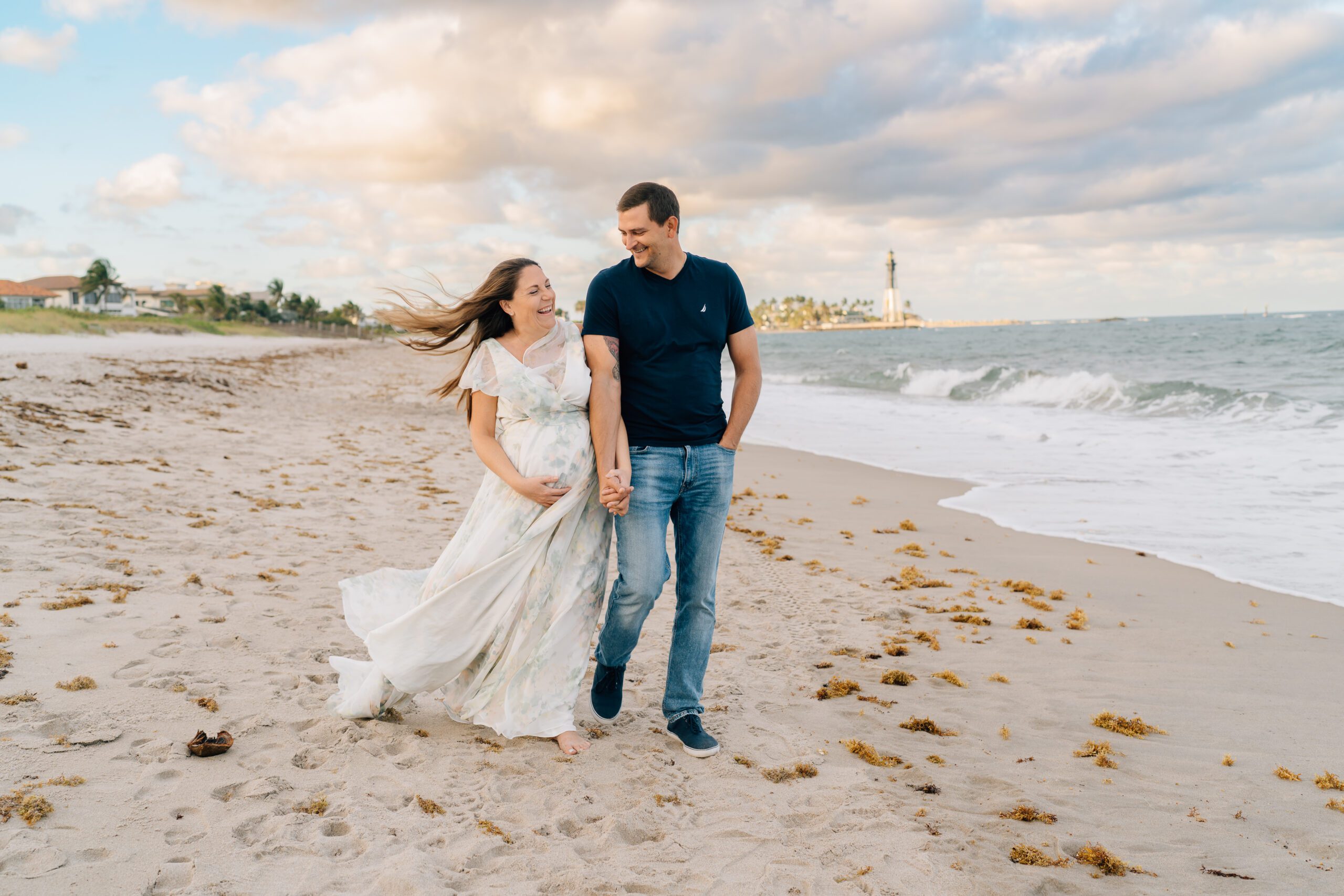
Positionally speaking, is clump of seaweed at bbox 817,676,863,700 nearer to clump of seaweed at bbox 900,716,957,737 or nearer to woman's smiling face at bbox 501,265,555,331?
clump of seaweed at bbox 900,716,957,737

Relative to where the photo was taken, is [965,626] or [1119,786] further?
[965,626]

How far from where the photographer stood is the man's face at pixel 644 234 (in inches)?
127

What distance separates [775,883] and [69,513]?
585cm

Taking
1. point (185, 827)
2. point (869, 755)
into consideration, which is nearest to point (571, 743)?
point (869, 755)

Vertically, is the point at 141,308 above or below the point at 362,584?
above

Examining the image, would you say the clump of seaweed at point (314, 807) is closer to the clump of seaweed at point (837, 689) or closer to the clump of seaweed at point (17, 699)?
the clump of seaweed at point (17, 699)

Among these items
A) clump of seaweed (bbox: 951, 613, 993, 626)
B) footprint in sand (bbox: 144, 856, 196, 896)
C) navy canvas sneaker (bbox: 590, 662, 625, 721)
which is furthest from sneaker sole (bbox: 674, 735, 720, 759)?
clump of seaweed (bbox: 951, 613, 993, 626)

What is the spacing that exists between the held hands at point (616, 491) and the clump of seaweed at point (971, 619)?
2.89 m

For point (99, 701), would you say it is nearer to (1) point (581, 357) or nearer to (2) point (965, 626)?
(1) point (581, 357)

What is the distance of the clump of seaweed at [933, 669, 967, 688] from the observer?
4277 millimetres

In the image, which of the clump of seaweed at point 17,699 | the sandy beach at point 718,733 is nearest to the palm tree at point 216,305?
the sandy beach at point 718,733

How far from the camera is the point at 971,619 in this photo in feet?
17.2

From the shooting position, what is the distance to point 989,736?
370 centimetres

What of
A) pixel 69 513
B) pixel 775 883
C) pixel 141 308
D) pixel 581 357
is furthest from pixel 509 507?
pixel 141 308
